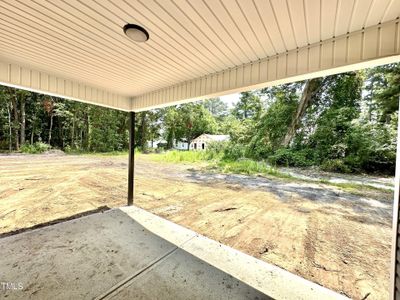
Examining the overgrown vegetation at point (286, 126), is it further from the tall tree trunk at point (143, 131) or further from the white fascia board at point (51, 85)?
the white fascia board at point (51, 85)

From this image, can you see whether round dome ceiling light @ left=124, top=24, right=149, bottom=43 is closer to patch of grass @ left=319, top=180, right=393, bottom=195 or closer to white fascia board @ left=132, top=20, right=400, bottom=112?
white fascia board @ left=132, top=20, right=400, bottom=112

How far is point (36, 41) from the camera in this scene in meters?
1.90

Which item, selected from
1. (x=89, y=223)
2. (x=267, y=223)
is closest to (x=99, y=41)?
(x=89, y=223)

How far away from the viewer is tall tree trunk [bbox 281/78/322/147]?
1199 cm

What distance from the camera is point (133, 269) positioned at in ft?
6.91

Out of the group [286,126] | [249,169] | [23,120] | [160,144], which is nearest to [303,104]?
[286,126]

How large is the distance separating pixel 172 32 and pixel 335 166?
11.7 metres

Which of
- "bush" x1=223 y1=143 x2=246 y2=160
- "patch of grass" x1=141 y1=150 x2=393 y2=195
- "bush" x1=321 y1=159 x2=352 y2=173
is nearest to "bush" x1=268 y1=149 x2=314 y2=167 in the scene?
"bush" x1=321 y1=159 x2=352 y2=173

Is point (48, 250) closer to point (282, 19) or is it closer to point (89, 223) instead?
point (89, 223)

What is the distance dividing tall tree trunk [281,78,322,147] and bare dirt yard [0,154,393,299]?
19.3ft

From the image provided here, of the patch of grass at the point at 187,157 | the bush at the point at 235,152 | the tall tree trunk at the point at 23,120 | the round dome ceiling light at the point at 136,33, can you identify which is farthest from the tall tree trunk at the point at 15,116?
the round dome ceiling light at the point at 136,33

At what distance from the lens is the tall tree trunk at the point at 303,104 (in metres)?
12.0

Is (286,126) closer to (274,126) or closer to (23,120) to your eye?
(274,126)

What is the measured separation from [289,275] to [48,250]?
3024 millimetres
